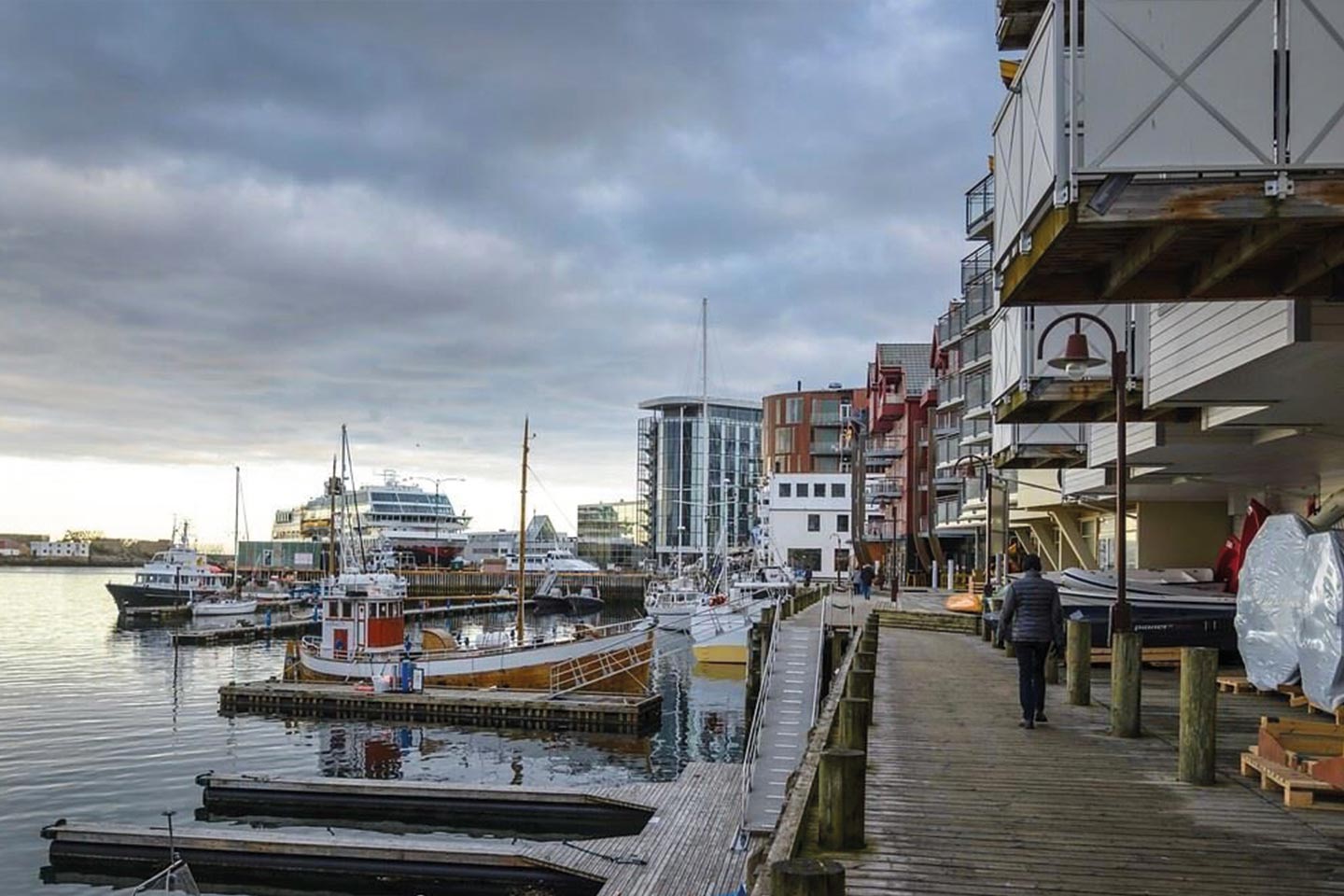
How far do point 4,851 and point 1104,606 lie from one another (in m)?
20.0

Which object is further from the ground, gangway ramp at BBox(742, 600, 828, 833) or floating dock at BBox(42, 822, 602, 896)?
gangway ramp at BBox(742, 600, 828, 833)

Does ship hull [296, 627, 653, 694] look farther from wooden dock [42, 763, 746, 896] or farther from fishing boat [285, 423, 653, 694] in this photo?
wooden dock [42, 763, 746, 896]

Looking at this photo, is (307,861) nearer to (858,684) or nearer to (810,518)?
(858,684)

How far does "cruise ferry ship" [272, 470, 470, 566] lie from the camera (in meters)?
128

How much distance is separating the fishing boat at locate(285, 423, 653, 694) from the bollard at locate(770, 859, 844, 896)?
3213cm

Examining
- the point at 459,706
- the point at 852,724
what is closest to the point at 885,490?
the point at 459,706

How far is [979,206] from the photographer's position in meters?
46.1

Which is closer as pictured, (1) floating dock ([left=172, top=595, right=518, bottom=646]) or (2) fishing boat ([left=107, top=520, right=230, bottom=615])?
(1) floating dock ([left=172, top=595, right=518, bottom=646])

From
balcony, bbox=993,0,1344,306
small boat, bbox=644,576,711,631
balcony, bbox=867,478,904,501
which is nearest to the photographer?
balcony, bbox=993,0,1344,306

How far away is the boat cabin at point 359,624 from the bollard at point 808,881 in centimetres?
3684

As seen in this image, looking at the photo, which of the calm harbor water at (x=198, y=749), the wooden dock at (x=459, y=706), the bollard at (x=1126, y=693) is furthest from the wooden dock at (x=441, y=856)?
the wooden dock at (x=459, y=706)

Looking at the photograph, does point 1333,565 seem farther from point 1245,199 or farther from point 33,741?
point 33,741

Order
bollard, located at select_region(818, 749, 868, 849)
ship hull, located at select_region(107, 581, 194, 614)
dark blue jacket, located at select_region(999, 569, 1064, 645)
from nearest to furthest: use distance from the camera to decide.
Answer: bollard, located at select_region(818, 749, 868, 849) < dark blue jacket, located at select_region(999, 569, 1064, 645) < ship hull, located at select_region(107, 581, 194, 614)

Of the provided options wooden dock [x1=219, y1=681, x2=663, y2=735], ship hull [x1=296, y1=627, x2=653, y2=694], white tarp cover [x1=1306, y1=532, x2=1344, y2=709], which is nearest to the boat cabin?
ship hull [x1=296, y1=627, x2=653, y2=694]
